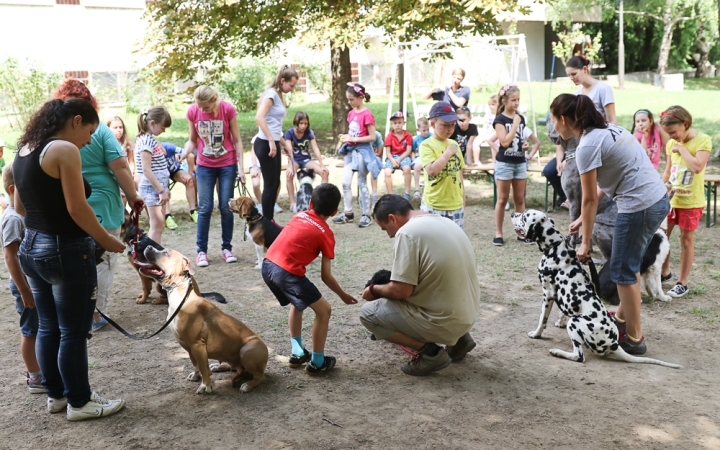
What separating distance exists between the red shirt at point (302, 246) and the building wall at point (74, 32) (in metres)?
17.8

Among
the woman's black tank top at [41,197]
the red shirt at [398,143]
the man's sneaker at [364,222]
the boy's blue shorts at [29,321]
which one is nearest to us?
the woman's black tank top at [41,197]

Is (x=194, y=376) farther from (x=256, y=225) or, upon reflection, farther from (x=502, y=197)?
(x=502, y=197)

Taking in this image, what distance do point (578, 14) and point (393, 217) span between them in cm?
3439

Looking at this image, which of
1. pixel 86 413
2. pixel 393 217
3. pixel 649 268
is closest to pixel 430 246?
pixel 393 217

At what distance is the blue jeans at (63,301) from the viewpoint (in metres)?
3.45

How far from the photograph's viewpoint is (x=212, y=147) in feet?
22.7

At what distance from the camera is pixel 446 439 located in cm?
360

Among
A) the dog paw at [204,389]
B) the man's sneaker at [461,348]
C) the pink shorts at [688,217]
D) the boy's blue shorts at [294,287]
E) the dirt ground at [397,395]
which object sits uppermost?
the pink shorts at [688,217]

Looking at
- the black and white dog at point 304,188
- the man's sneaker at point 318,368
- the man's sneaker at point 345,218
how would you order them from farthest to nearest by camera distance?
the man's sneaker at point 345,218 → the black and white dog at point 304,188 → the man's sneaker at point 318,368

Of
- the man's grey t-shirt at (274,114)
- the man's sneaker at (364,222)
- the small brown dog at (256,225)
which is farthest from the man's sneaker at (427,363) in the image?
the man's sneaker at (364,222)

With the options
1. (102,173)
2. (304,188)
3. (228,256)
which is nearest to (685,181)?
(228,256)

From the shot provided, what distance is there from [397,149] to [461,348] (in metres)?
6.45

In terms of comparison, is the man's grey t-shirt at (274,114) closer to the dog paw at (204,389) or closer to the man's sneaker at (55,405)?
the dog paw at (204,389)

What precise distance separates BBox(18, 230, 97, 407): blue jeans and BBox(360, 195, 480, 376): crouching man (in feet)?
5.72
